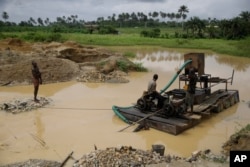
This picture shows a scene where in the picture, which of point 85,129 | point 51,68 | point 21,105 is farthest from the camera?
point 51,68

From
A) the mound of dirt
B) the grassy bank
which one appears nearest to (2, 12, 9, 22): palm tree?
the grassy bank

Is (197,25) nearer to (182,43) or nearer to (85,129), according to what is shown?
(182,43)

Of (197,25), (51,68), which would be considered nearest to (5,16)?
(197,25)

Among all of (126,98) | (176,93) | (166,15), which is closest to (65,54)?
(126,98)

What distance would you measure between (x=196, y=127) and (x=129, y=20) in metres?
99.9

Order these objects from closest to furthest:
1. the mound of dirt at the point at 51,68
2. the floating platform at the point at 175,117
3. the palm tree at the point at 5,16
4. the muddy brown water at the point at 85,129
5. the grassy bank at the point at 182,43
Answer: the muddy brown water at the point at 85,129 → the floating platform at the point at 175,117 → the mound of dirt at the point at 51,68 → the grassy bank at the point at 182,43 → the palm tree at the point at 5,16

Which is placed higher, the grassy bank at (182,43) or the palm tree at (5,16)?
the palm tree at (5,16)

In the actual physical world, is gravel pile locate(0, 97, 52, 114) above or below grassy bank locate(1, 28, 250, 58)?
below

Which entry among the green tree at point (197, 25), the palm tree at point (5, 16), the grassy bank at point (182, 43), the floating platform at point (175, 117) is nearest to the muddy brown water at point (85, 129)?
the floating platform at point (175, 117)

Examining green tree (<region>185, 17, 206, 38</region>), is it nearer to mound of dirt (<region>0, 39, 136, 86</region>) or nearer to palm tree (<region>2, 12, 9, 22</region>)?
mound of dirt (<region>0, 39, 136, 86</region>)

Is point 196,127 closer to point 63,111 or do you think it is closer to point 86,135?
point 86,135

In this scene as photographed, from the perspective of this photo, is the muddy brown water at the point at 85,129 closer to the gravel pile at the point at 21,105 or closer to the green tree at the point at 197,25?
the gravel pile at the point at 21,105

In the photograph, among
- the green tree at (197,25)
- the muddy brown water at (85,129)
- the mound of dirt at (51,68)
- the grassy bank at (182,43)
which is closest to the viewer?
the muddy brown water at (85,129)

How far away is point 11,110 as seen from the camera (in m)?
11.5
